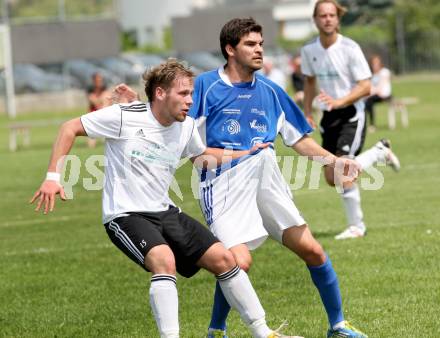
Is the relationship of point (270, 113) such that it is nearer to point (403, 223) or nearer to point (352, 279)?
point (352, 279)

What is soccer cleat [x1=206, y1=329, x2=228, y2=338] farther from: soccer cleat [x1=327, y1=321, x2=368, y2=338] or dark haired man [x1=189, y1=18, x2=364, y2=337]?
soccer cleat [x1=327, y1=321, x2=368, y2=338]

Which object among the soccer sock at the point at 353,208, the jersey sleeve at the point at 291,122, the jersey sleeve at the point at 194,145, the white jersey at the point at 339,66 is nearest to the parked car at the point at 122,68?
the white jersey at the point at 339,66

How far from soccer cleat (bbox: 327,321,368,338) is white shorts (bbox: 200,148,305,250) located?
2.34 feet

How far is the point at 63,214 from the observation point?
15641 mm

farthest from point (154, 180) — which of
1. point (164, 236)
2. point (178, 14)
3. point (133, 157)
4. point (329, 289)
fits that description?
point (178, 14)

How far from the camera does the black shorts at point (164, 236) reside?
258 inches

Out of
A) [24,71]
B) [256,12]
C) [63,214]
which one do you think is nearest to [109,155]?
[63,214]

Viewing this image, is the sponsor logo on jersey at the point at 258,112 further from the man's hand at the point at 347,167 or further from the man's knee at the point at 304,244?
the man's knee at the point at 304,244

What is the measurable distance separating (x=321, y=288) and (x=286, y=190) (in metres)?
0.69

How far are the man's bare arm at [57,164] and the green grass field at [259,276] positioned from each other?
169 centimetres

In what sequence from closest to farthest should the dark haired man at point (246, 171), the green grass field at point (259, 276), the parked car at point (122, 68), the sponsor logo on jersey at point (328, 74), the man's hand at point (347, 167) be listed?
the dark haired man at point (246, 171), the man's hand at point (347, 167), the green grass field at point (259, 276), the sponsor logo on jersey at point (328, 74), the parked car at point (122, 68)

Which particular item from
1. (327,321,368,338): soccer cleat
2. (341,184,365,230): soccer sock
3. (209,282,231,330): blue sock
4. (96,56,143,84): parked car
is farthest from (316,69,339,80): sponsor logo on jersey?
(96,56,143,84): parked car

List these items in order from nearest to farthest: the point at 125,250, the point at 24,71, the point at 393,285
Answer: the point at 125,250
the point at 393,285
the point at 24,71

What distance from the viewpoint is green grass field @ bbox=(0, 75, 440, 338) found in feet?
26.2
